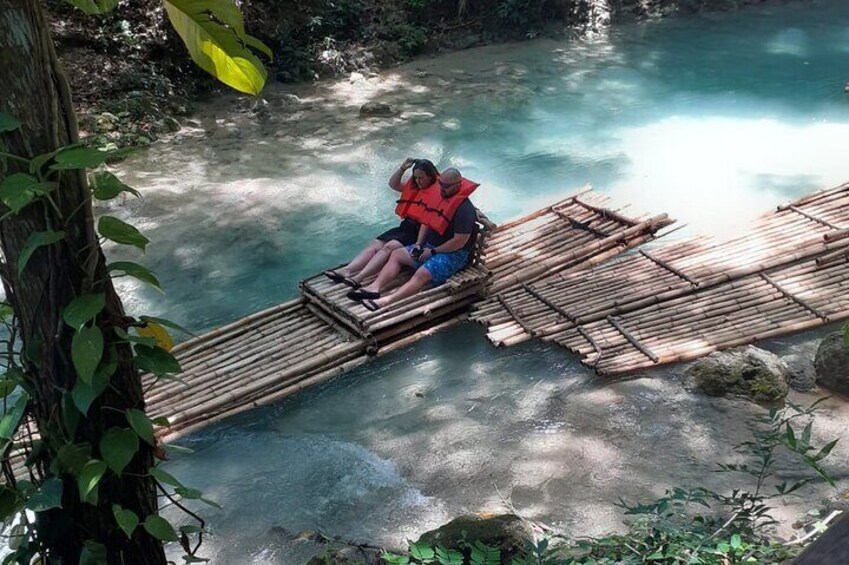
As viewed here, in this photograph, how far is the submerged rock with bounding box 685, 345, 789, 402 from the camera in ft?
14.2

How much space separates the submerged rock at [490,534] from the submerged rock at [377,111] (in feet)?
25.3

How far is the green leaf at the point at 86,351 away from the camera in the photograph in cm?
148

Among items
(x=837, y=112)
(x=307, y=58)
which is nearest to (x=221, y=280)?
(x=307, y=58)

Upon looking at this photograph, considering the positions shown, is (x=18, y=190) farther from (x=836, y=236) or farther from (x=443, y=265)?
(x=836, y=236)

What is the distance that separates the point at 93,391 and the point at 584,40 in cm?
1279

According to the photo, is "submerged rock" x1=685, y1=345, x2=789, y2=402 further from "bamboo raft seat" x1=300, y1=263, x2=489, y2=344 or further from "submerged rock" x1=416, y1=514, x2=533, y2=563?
"submerged rock" x1=416, y1=514, x2=533, y2=563

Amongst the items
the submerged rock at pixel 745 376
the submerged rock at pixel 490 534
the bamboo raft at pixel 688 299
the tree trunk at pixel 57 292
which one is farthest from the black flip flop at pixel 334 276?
the tree trunk at pixel 57 292

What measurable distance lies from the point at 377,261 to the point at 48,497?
12.8 ft

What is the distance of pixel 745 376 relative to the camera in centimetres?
436

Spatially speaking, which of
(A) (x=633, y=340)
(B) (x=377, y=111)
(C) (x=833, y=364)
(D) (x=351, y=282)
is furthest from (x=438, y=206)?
(B) (x=377, y=111)

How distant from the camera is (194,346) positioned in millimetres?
4945

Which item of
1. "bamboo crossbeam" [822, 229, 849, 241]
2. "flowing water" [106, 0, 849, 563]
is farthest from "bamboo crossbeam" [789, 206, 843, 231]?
"flowing water" [106, 0, 849, 563]

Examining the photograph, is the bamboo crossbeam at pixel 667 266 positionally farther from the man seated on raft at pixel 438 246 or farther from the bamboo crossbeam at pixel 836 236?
the man seated on raft at pixel 438 246

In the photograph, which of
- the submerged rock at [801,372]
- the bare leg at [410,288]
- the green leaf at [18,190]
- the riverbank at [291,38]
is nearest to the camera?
the green leaf at [18,190]
